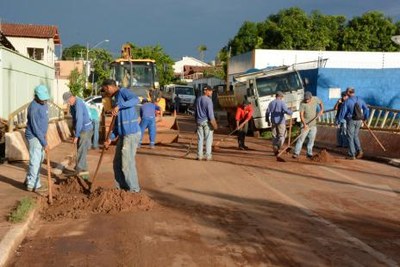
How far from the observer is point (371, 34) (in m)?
58.5

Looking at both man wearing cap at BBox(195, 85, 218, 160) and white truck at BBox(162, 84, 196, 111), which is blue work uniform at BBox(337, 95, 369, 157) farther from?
white truck at BBox(162, 84, 196, 111)

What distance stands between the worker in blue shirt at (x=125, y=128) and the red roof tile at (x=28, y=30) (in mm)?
43864

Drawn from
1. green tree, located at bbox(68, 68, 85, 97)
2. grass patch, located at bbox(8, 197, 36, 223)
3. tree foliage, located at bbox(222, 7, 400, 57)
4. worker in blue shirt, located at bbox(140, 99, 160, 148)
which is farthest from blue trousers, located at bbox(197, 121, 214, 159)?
tree foliage, located at bbox(222, 7, 400, 57)

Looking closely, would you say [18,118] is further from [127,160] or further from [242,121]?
[127,160]

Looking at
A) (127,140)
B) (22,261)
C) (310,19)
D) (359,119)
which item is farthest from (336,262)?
(310,19)

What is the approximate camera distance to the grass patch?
697 cm

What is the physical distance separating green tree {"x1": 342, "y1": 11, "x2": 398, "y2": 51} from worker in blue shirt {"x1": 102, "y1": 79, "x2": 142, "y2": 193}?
53.2 m

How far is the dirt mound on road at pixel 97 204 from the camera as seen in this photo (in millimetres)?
7824

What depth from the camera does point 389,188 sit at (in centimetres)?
1038

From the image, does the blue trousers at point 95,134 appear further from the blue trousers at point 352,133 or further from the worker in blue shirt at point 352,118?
the blue trousers at point 352,133

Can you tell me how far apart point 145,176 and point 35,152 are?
2.82 meters

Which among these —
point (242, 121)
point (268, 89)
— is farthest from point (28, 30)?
point (242, 121)

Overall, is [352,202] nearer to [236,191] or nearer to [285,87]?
[236,191]

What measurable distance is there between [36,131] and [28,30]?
44.4m
